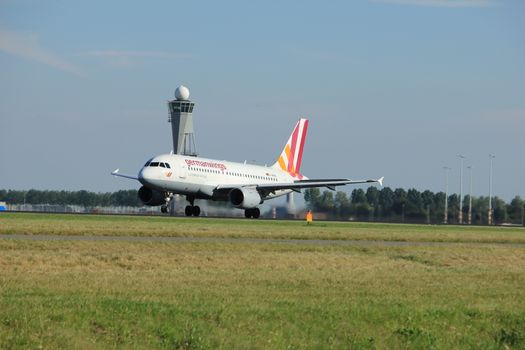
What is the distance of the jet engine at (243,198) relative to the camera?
7488 cm

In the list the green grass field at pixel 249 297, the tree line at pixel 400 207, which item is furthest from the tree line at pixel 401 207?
the green grass field at pixel 249 297

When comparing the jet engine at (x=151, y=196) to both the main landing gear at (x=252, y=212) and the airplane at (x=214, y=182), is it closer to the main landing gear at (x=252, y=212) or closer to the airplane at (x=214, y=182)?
the airplane at (x=214, y=182)

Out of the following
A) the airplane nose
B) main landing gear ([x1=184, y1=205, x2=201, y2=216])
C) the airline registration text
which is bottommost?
main landing gear ([x1=184, y1=205, x2=201, y2=216])

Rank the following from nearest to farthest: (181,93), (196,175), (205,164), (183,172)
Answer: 1. (183,172)
2. (196,175)
3. (205,164)
4. (181,93)

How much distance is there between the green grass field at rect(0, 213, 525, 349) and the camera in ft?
59.3

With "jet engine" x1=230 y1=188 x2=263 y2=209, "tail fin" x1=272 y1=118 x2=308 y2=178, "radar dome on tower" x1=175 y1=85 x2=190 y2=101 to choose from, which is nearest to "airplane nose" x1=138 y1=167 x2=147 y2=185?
"jet engine" x1=230 y1=188 x2=263 y2=209

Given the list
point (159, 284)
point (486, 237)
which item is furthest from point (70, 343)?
point (486, 237)

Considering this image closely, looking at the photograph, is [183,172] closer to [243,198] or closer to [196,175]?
[196,175]

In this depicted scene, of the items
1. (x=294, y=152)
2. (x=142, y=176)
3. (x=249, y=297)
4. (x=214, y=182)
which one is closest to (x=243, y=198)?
(x=214, y=182)

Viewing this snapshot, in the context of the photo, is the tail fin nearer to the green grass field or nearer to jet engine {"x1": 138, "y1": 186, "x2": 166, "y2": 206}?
jet engine {"x1": 138, "y1": 186, "x2": 166, "y2": 206}

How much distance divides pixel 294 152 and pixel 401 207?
1043 centimetres

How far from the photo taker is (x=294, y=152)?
90.9 meters

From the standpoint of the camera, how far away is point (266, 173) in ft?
269

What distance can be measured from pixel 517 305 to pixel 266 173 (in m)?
59.1
